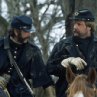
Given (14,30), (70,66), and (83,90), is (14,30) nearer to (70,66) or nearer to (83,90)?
(70,66)

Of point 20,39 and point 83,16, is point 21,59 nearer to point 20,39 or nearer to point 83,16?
point 20,39

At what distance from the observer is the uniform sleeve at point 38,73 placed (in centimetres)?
821

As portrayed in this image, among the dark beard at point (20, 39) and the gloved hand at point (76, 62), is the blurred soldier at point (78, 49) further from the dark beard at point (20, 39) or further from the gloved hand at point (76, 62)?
the dark beard at point (20, 39)

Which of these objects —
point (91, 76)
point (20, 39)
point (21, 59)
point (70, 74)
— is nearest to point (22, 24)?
point (20, 39)

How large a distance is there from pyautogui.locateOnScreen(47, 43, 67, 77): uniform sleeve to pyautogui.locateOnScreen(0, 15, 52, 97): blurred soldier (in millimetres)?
262

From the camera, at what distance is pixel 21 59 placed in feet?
26.7

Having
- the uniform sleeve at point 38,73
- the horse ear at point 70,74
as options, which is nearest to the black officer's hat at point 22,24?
the uniform sleeve at point 38,73

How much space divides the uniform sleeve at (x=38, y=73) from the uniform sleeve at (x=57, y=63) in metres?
0.22

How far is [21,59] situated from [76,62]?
1026mm

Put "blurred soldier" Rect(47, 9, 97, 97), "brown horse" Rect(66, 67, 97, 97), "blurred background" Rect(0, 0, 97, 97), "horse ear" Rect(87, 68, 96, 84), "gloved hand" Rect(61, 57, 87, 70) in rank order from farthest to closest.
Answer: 1. "blurred background" Rect(0, 0, 97, 97)
2. "blurred soldier" Rect(47, 9, 97, 97)
3. "gloved hand" Rect(61, 57, 87, 70)
4. "horse ear" Rect(87, 68, 96, 84)
5. "brown horse" Rect(66, 67, 97, 97)

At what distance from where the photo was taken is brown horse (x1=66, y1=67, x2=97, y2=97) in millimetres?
6559

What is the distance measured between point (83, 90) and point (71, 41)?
1503mm

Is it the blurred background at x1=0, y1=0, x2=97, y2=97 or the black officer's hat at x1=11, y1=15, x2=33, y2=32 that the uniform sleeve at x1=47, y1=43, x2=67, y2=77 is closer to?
the black officer's hat at x1=11, y1=15, x2=33, y2=32

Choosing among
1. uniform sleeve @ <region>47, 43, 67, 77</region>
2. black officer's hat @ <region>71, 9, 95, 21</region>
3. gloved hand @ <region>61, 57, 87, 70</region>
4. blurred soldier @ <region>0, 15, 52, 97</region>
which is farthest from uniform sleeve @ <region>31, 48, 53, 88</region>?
black officer's hat @ <region>71, 9, 95, 21</region>
